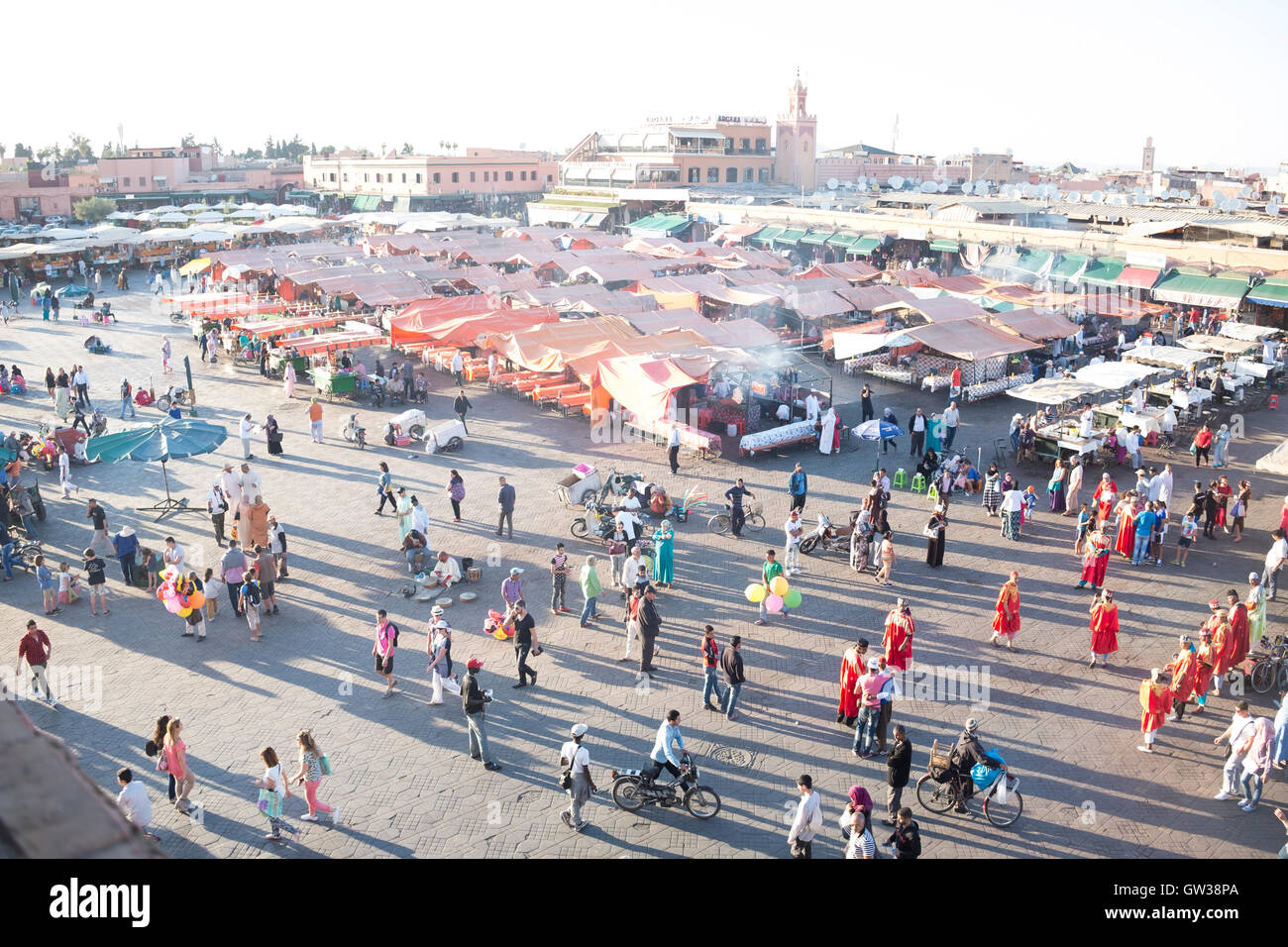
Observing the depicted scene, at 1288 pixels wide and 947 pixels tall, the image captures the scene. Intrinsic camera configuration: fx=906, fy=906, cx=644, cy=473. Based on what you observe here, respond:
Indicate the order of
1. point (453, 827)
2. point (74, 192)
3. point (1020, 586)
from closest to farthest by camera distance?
point (453, 827) → point (1020, 586) → point (74, 192)

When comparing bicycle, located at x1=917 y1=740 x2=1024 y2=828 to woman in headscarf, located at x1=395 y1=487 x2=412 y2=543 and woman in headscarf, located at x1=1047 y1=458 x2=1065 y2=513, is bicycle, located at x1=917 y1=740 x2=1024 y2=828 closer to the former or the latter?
woman in headscarf, located at x1=395 y1=487 x2=412 y2=543

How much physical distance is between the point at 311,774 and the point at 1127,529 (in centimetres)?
1306

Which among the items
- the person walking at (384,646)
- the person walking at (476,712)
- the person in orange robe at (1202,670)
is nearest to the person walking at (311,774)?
the person walking at (476,712)

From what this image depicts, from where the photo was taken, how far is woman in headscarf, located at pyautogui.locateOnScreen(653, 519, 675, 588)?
13.8 metres

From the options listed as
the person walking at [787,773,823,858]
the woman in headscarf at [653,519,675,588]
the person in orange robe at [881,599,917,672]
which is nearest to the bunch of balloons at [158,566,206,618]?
Answer: the woman in headscarf at [653,519,675,588]

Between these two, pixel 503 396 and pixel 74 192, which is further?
pixel 74 192

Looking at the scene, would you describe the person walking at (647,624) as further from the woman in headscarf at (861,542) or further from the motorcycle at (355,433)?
the motorcycle at (355,433)

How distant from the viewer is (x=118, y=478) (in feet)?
61.9

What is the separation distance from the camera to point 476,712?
923 centimetres

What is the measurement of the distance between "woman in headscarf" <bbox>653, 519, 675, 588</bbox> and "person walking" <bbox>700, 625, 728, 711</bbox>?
2985 millimetres

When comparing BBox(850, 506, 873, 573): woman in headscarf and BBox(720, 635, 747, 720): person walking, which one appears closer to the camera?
BBox(720, 635, 747, 720): person walking
